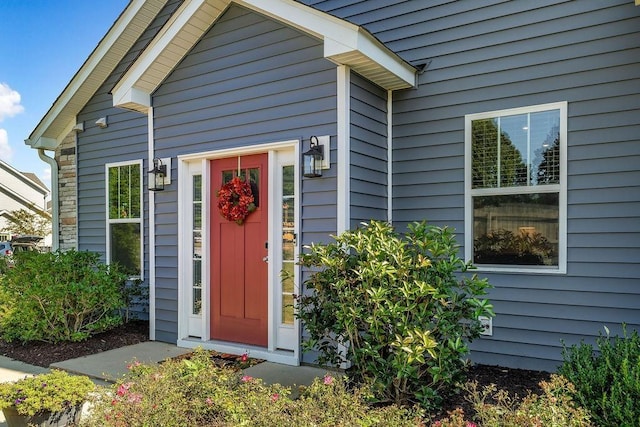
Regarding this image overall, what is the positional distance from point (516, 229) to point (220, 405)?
2946 mm

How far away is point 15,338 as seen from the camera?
554 cm

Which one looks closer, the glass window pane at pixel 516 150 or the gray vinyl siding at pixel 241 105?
the glass window pane at pixel 516 150

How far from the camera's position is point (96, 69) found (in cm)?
691

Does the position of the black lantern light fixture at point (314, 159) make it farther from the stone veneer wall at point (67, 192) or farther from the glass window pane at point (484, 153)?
the stone veneer wall at point (67, 192)

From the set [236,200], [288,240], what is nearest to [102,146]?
[236,200]

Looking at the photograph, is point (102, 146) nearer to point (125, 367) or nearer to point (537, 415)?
point (125, 367)

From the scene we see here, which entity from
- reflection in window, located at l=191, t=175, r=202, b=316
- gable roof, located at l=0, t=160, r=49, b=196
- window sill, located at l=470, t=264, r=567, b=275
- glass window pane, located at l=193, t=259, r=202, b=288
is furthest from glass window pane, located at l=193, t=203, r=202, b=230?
gable roof, located at l=0, t=160, r=49, b=196

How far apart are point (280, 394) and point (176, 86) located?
12.7ft

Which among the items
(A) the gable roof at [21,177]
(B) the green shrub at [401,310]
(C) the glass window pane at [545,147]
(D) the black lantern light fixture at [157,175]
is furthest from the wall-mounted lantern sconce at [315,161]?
(A) the gable roof at [21,177]

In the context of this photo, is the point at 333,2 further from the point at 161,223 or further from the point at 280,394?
the point at 280,394

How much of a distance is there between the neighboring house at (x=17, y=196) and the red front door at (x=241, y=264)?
65.9ft

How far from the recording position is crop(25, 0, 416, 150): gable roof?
12.5 ft

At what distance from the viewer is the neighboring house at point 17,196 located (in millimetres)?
21844

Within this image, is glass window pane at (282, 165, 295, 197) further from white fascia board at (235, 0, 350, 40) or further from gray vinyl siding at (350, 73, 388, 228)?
white fascia board at (235, 0, 350, 40)
